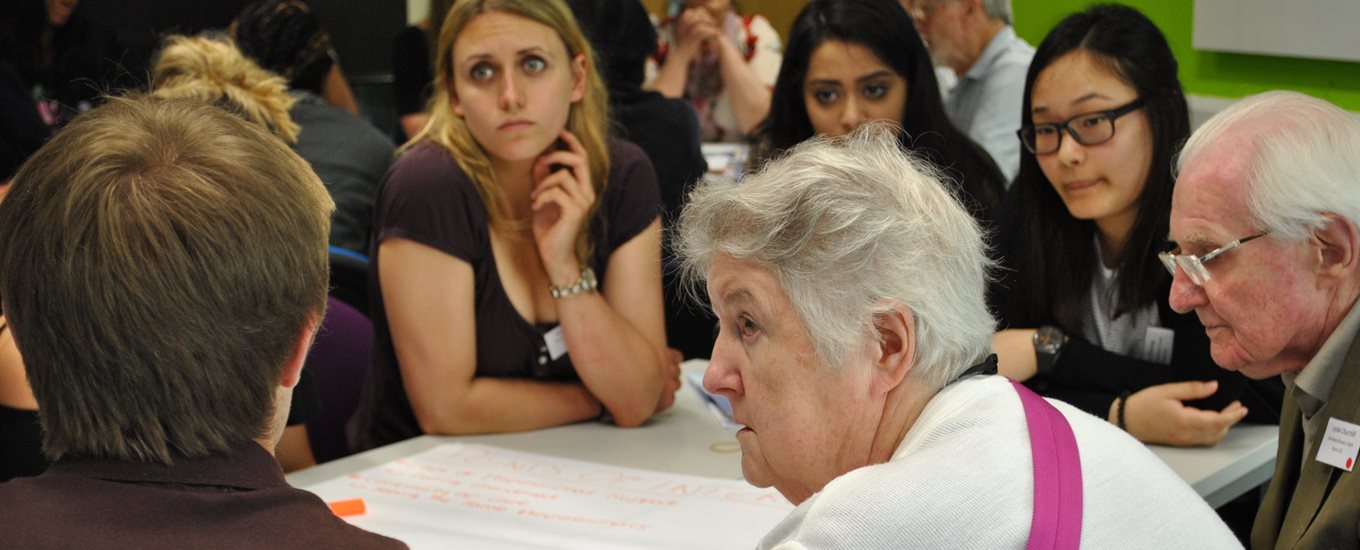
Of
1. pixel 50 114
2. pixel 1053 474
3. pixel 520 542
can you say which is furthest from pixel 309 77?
pixel 1053 474

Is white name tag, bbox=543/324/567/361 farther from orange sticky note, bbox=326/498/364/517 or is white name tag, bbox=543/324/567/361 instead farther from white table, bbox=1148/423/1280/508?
white table, bbox=1148/423/1280/508

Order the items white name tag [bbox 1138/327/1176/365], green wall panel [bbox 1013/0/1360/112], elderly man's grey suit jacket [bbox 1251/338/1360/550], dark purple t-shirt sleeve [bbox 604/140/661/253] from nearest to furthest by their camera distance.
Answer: elderly man's grey suit jacket [bbox 1251/338/1360/550], white name tag [bbox 1138/327/1176/365], dark purple t-shirt sleeve [bbox 604/140/661/253], green wall panel [bbox 1013/0/1360/112]

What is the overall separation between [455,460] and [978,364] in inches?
52.7

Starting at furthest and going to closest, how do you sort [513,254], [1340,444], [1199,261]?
[513,254] → [1199,261] → [1340,444]

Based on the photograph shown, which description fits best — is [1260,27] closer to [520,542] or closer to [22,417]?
[520,542]

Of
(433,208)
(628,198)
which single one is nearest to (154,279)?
(433,208)

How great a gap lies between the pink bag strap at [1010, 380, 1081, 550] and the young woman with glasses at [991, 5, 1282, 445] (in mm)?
1386

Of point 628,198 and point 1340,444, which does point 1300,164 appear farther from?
point 628,198

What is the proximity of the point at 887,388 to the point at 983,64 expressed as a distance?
3.61 metres

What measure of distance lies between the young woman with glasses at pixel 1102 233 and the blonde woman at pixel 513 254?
0.82m

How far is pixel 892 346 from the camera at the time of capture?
1360mm

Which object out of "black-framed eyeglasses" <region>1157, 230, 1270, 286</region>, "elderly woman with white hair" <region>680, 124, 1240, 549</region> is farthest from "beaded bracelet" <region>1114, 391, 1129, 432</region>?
"elderly woman with white hair" <region>680, 124, 1240, 549</region>

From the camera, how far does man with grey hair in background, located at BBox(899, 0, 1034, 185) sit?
447 centimetres

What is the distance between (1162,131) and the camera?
276 cm
